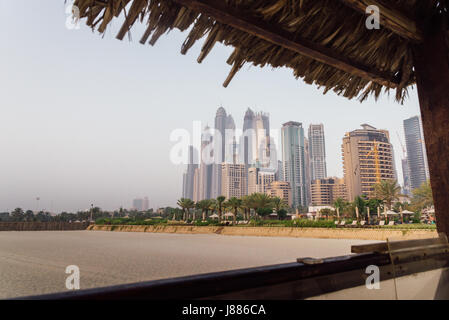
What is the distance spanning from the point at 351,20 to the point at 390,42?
1.48 ft

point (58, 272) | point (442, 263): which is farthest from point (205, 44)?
point (58, 272)

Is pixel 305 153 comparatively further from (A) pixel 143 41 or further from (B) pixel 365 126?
(A) pixel 143 41

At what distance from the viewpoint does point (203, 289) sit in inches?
29.0

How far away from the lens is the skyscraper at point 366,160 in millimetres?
98562

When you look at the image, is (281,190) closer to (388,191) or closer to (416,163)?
(388,191)

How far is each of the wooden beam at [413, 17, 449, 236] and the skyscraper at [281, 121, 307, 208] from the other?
141 meters

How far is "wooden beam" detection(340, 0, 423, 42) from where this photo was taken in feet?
5.24

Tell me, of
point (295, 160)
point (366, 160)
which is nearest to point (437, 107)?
point (366, 160)

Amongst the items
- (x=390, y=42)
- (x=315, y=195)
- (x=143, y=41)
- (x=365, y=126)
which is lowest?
(x=143, y=41)

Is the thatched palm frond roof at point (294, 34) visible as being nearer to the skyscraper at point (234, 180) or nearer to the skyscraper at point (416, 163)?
the skyscraper at point (234, 180)

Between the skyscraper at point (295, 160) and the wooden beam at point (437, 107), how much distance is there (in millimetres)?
140798

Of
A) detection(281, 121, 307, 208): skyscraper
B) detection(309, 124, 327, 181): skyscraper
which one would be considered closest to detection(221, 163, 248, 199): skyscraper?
detection(281, 121, 307, 208): skyscraper

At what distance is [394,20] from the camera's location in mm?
1774

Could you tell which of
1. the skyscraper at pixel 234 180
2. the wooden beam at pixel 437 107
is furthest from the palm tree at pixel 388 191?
the skyscraper at pixel 234 180
